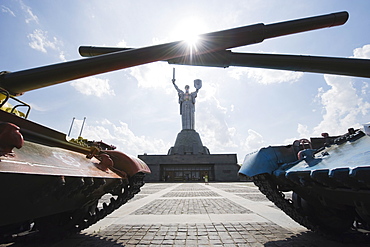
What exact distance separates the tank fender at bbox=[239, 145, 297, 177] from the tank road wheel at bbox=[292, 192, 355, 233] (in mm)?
836

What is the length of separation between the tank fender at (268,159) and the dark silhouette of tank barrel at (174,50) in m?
1.94

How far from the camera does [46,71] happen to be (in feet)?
6.59

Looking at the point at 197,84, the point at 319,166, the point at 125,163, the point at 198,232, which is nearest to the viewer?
the point at 319,166

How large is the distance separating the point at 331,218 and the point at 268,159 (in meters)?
1.30

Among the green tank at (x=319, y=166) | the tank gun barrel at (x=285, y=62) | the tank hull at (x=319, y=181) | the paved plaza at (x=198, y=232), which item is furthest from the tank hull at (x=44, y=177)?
the tank hull at (x=319, y=181)

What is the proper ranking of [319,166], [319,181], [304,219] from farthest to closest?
[304,219], [319,166], [319,181]

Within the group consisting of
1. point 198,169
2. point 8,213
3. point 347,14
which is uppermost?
point 198,169

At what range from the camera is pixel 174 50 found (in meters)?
2.27

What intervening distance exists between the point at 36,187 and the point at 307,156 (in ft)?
10.5

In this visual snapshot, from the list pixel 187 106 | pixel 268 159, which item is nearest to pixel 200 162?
pixel 187 106

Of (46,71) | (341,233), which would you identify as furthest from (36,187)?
(341,233)

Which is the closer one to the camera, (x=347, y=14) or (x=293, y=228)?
(x=347, y=14)

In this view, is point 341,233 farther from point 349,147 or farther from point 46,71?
point 46,71

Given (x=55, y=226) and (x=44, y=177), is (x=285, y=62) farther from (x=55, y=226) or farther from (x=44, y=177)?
(x=55, y=226)
